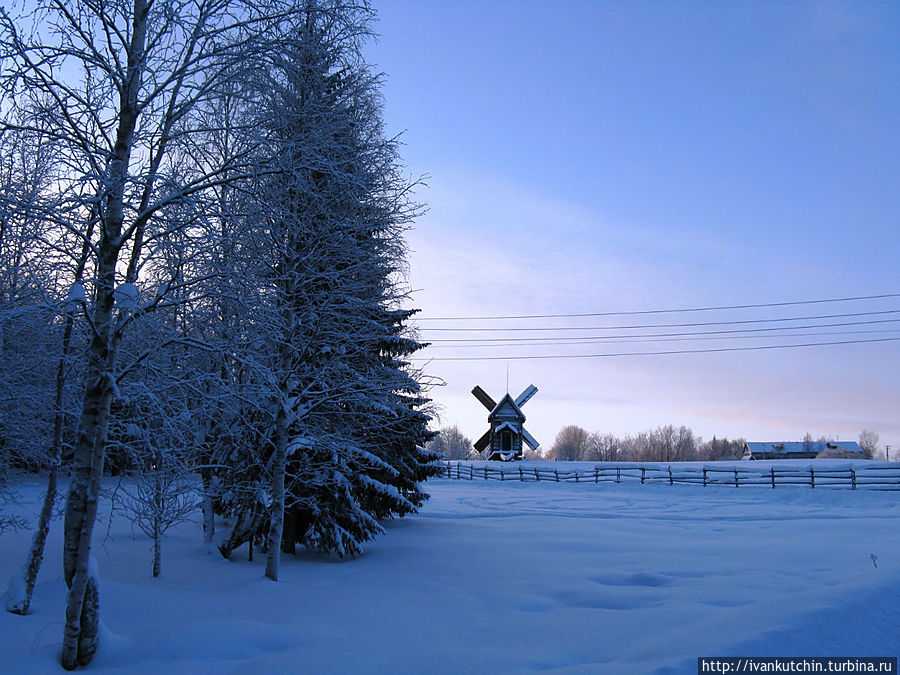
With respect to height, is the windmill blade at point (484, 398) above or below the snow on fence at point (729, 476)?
above

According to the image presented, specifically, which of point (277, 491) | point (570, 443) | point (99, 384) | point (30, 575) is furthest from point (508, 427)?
point (570, 443)

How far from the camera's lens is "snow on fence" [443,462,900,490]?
1163 inches

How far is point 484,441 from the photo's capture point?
5244 centimetres

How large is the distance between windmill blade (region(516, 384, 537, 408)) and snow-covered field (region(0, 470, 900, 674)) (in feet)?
109

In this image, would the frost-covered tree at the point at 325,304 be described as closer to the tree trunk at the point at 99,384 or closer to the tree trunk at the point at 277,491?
the tree trunk at the point at 277,491

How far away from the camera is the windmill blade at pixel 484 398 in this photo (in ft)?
164

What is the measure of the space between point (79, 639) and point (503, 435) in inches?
1807

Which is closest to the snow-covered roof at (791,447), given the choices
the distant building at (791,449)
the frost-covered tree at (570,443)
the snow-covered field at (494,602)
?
the distant building at (791,449)

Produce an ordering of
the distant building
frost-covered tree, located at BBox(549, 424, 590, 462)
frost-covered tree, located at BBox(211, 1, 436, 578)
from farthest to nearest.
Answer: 1. frost-covered tree, located at BBox(549, 424, 590, 462)
2. the distant building
3. frost-covered tree, located at BBox(211, 1, 436, 578)

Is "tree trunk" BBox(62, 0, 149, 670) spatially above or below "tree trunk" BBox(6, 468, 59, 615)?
above

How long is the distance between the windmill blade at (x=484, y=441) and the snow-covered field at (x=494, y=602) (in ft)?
114

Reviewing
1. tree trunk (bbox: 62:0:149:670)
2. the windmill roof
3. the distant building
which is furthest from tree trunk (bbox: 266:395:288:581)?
the distant building

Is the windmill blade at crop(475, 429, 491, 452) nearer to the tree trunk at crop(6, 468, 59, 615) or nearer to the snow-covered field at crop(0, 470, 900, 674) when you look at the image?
the snow-covered field at crop(0, 470, 900, 674)

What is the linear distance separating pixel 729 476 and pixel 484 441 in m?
20.8
